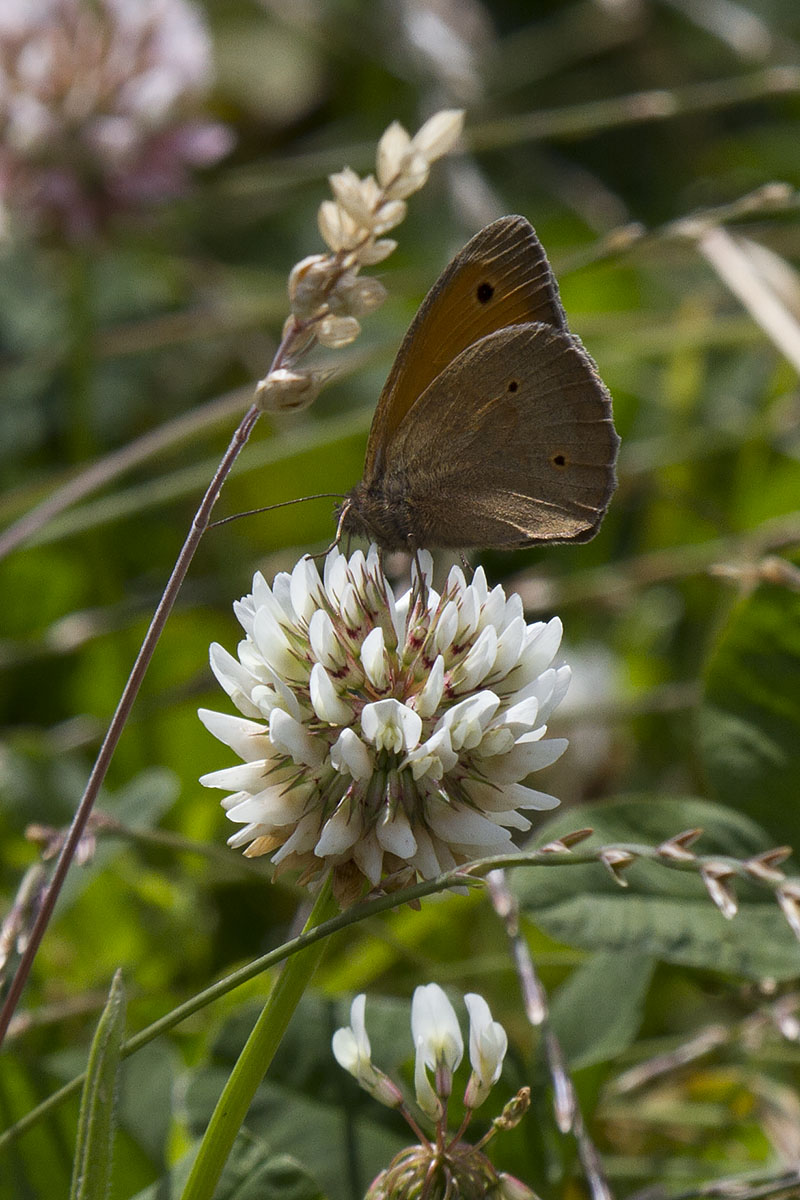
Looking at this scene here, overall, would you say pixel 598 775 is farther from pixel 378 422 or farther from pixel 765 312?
pixel 378 422

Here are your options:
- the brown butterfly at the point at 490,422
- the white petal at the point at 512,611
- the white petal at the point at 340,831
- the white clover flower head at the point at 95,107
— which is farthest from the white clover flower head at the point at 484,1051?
the white clover flower head at the point at 95,107

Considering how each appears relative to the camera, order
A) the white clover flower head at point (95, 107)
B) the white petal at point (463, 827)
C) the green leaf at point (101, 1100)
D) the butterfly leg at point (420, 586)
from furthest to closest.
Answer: the white clover flower head at point (95, 107), the butterfly leg at point (420, 586), the white petal at point (463, 827), the green leaf at point (101, 1100)

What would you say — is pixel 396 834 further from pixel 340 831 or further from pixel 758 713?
pixel 758 713

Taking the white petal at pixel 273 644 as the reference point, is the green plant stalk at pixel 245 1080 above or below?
below

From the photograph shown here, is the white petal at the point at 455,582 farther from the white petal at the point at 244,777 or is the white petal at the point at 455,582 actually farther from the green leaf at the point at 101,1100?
the green leaf at the point at 101,1100

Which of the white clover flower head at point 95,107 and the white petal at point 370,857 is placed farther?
the white clover flower head at point 95,107

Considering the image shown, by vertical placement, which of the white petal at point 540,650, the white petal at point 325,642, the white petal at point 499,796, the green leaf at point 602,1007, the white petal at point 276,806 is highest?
the white petal at point 325,642

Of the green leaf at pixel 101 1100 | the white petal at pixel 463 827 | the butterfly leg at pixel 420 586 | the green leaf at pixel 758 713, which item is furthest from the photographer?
the green leaf at pixel 758 713
